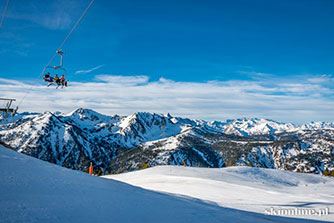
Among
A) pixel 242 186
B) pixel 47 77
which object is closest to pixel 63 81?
pixel 47 77

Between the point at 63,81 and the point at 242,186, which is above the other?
the point at 63,81

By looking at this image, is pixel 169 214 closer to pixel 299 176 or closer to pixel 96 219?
pixel 96 219

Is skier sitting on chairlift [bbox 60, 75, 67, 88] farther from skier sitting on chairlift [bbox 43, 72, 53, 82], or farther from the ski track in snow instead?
the ski track in snow

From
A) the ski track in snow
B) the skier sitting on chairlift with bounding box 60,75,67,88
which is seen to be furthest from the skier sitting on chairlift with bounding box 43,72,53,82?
the ski track in snow

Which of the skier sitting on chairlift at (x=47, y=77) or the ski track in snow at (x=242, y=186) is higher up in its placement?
the skier sitting on chairlift at (x=47, y=77)

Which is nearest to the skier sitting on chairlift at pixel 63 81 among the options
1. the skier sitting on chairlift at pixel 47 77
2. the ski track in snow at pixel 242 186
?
the skier sitting on chairlift at pixel 47 77

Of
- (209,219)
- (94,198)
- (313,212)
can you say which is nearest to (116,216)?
(94,198)

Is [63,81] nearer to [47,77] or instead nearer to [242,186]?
[47,77]

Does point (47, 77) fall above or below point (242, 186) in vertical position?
above

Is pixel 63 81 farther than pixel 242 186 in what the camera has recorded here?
No

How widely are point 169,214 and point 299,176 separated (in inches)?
1795

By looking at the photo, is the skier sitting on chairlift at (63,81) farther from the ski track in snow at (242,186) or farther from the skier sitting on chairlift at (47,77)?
the ski track in snow at (242,186)

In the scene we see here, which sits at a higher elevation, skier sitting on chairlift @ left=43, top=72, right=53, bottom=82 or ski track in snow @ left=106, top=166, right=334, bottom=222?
skier sitting on chairlift @ left=43, top=72, right=53, bottom=82

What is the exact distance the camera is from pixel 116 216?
28.1 feet
